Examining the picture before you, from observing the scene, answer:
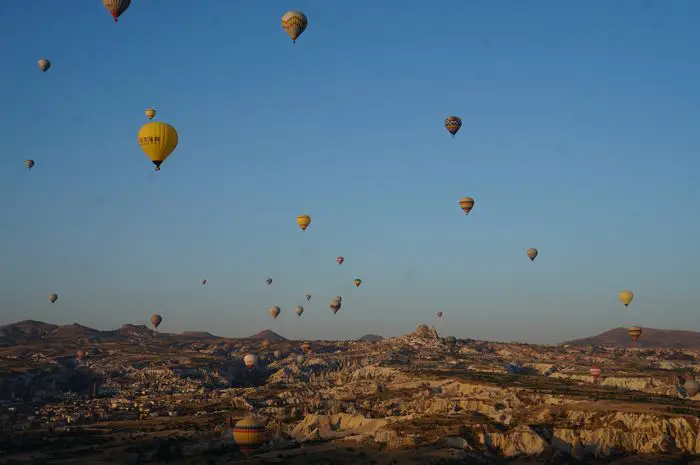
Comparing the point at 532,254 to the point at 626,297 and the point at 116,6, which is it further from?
the point at 116,6

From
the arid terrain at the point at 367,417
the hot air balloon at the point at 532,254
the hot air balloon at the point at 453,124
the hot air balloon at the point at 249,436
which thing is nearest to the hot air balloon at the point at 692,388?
the arid terrain at the point at 367,417

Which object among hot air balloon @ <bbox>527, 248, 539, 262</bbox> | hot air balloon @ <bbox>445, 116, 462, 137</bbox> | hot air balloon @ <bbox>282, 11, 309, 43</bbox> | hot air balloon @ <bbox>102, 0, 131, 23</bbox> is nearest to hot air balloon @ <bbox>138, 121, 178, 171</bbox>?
hot air balloon @ <bbox>102, 0, 131, 23</bbox>

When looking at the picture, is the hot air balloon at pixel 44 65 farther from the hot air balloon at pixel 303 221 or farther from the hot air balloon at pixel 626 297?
the hot air balloon at pixel 626 297

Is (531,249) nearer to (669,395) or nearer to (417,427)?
(669,395)

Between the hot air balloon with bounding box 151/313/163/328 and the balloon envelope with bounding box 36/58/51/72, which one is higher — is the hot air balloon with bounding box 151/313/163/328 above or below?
below

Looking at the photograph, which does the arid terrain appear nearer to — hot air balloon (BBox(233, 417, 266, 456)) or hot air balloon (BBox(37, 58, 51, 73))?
hot air balloon (BBox(233, 417, 266, 456))
